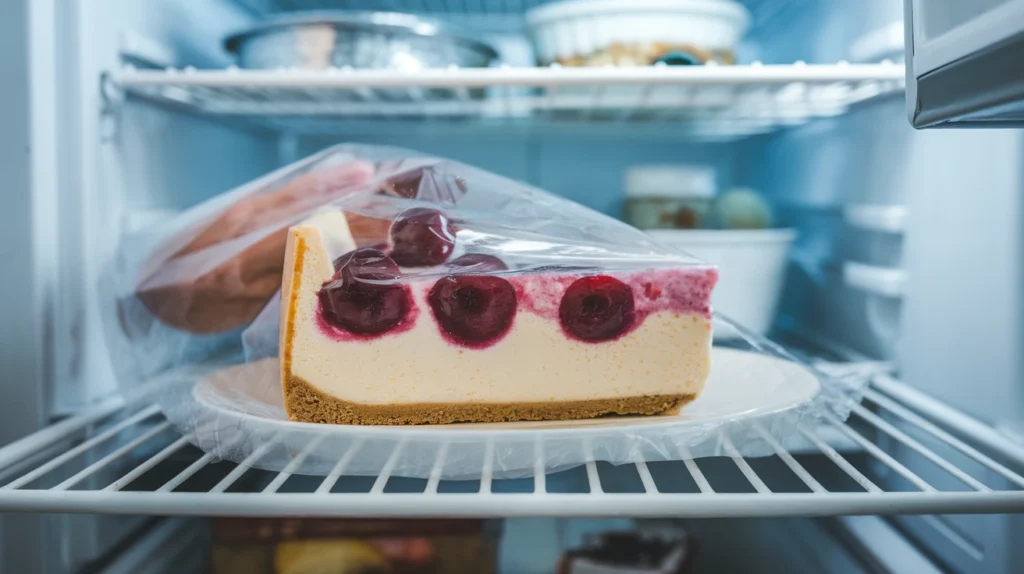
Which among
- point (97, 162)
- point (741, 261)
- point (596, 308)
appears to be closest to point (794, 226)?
point (741, 261)

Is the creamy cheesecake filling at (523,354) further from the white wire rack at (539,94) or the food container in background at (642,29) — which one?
the food container in background at (642,29)

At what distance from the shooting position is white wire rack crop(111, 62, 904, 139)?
2.61 feet

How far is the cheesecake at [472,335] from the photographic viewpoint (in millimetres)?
602

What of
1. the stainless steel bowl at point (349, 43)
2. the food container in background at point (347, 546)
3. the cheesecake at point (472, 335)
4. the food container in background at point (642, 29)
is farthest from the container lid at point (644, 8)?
the food container in background at point (347, 546)

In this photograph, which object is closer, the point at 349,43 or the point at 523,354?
the point at 523,354

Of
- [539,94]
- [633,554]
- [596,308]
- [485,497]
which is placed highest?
[539,94]

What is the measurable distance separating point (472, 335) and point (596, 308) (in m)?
0.10

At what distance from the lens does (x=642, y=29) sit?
0.91 metres

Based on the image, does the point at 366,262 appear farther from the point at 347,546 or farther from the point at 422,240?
the point at 347,546

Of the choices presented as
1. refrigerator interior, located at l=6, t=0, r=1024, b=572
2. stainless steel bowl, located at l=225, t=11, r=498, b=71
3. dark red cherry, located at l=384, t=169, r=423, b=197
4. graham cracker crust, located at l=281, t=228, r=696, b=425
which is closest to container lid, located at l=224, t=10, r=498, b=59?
stainless steel bowl, located at l=225, t=11, r=498, b=71

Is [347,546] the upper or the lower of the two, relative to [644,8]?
lower

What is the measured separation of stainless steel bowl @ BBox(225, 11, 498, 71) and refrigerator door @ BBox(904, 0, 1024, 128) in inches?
20.4

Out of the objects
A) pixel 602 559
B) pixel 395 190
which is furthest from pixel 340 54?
pixel 602 559

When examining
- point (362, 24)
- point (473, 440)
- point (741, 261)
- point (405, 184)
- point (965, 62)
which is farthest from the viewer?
point (741, 261)
